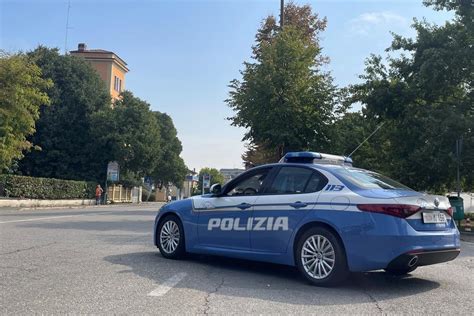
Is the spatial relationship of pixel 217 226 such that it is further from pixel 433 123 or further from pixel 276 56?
pixel 276 56

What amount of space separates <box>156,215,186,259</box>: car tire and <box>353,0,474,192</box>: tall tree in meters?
12.0

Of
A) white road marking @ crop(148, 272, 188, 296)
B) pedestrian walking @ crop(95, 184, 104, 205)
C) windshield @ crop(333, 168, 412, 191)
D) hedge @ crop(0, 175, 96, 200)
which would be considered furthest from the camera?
pedestrian walking @ crop(95, 184, 104, 205)

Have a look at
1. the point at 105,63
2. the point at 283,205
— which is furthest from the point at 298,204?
the point at 105,63

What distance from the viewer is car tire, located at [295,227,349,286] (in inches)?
252

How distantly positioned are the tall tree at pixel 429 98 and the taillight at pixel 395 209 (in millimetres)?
12101

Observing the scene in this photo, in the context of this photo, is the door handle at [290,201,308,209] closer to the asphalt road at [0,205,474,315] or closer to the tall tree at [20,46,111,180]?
the asphalt road at [0,205,474,315]

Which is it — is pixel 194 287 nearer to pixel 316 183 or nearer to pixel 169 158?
pixel 316 183

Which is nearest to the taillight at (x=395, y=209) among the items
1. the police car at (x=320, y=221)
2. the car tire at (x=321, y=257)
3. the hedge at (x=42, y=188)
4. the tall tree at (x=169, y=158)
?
the police car at (x=320, y=221)

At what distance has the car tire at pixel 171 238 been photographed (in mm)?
8391

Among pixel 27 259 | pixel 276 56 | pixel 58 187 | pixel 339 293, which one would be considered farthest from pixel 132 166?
pixel 339 293

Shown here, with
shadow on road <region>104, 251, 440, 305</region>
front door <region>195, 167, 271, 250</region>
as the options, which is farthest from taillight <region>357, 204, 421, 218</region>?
front door <region>195, 167, 271, 250</region>

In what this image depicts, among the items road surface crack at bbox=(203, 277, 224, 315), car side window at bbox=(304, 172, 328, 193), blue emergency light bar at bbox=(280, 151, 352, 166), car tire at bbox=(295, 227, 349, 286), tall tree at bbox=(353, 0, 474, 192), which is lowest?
road surface crack at bbox=(203, 277, 224, 315)

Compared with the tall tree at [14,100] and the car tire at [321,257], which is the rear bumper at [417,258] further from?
the tall tree at [14,100]

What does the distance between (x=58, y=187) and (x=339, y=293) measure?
32.2 metres
